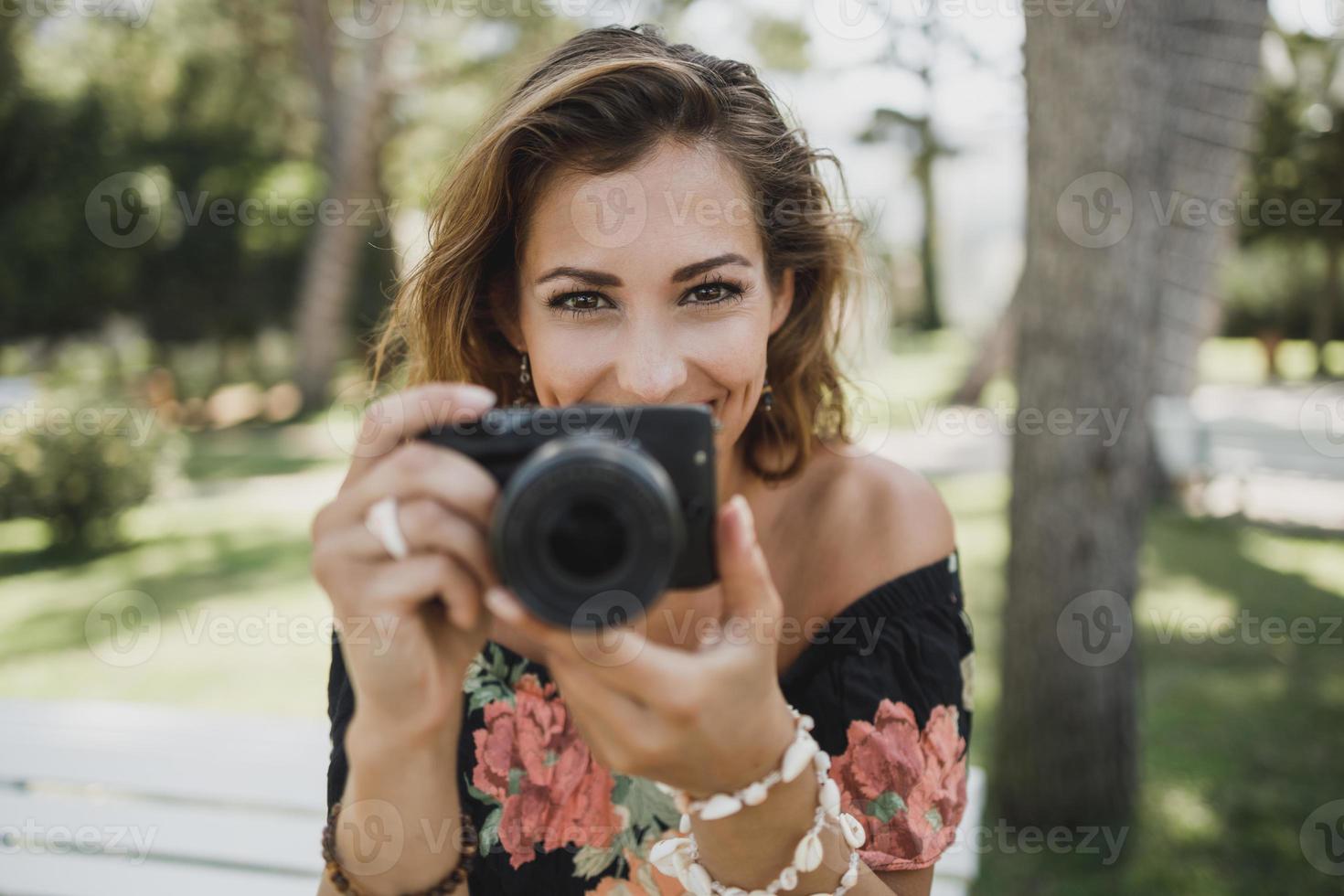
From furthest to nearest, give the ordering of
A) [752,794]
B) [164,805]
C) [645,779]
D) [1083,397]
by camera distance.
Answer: [1083,397] < [164,805] < [645,779] < [752,794]

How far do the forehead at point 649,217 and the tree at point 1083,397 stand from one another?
1.47 meters

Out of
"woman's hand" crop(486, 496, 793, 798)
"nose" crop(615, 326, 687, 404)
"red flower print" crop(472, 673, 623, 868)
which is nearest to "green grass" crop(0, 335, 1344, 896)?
"red flower print" crop(472, 673, 623, 868)

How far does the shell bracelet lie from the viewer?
1178mm

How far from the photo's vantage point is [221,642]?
5.27 m

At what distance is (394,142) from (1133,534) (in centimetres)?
1683

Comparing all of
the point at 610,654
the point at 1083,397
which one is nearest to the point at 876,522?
the point at 610,654

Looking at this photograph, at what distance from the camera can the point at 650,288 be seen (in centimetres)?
156

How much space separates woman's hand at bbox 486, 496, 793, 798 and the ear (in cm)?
85

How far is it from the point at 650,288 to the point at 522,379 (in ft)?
1.53

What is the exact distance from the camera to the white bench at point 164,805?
2.25 m

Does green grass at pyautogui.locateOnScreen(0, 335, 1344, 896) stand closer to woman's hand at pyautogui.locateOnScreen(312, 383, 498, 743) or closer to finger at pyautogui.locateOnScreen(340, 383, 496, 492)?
woman's hand at pyautogui.locateOnScreen(312, 383, 498, 743)

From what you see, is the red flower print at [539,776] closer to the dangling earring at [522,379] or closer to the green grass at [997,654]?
the dangling earring at [522,379]

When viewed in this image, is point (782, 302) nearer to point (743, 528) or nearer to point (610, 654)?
point (743, 528)

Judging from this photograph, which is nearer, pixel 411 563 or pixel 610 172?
pixel 411 563
